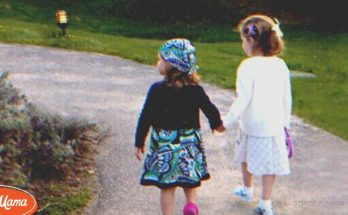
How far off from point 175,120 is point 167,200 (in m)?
0.52

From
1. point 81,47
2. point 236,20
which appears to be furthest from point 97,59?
point 236,20

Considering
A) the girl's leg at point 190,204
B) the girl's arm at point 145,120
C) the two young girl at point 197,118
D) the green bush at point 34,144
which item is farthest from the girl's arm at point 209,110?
the green bush at point 34,144

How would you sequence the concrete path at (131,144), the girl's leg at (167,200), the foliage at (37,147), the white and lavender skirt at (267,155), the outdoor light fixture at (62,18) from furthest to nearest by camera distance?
1. the outdoor light fixture at (62,18)
2. the concrete path at (131,144)
3. the foliage at (37,147)
4. the white and lavender skirt at (267,155)
5. the girl's leg at (167,200)

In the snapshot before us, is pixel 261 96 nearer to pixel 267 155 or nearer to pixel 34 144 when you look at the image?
pixel 267 155

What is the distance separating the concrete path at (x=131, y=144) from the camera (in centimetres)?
621

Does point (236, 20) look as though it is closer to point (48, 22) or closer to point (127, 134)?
point (48, 22)

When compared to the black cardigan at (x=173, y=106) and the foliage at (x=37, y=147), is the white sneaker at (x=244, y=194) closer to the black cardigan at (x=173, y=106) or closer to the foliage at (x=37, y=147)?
the black cardigan at (x=173, y=106)

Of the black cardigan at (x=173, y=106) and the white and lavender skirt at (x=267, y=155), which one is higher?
the black cardigan at (x=173, y=106)

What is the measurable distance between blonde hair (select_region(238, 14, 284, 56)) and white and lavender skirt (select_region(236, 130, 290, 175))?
57 cm

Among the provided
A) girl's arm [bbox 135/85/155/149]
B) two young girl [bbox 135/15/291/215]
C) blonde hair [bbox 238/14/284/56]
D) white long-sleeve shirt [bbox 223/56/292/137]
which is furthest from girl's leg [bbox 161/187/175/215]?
blonde hair [bbox 238/14/284/56]

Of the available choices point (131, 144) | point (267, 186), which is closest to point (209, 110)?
point (267, 186)

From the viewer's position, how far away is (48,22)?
17.0 meters

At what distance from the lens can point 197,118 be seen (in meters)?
5.54

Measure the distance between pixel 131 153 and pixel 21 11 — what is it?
1124 centimetres
